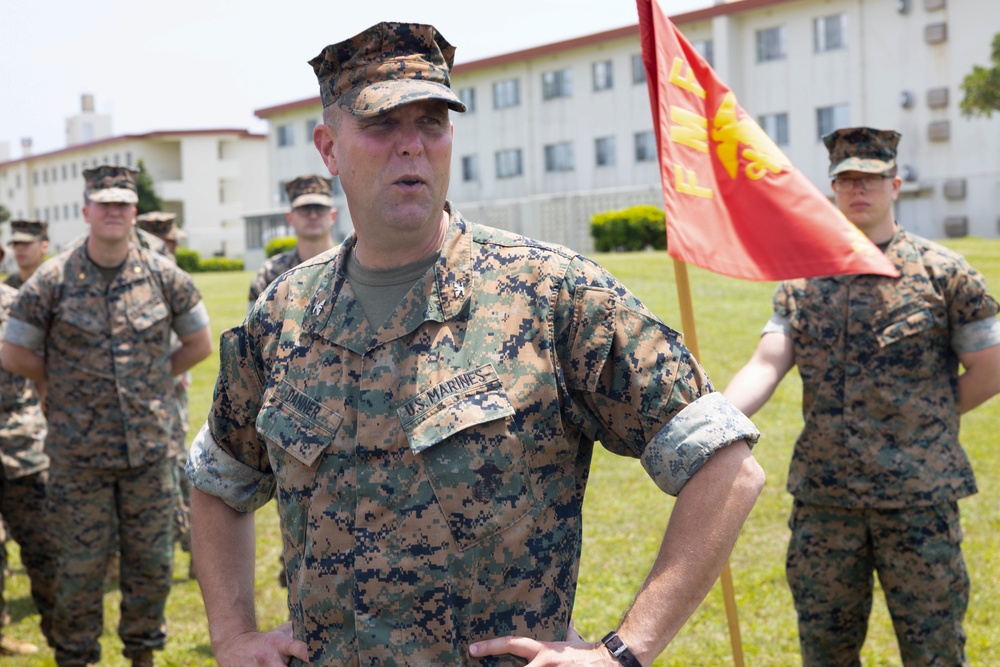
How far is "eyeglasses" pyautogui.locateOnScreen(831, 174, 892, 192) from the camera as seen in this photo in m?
4.91

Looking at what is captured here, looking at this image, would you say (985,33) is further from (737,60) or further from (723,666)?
(723,666)

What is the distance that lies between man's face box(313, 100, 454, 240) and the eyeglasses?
296cm

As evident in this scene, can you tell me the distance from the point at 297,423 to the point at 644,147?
37.1 meters

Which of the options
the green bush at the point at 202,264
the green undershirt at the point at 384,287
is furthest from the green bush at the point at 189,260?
the green undershirt at the point at 384,287

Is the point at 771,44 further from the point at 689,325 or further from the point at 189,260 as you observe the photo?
the point at 689,325

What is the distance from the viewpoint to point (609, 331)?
2.34 m

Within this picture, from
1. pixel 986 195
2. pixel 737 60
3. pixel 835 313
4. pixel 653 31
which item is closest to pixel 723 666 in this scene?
pixel 835 313

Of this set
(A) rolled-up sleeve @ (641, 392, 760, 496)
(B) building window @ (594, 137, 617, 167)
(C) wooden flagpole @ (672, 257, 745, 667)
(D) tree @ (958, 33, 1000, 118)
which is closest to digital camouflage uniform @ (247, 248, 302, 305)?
(C) wooden flagpole @ (672, 257, 745, 667)

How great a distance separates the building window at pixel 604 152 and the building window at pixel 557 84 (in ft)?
7.44

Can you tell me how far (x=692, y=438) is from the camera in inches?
89.9

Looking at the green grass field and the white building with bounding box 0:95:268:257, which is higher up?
the white building with bounding box 0:95:268:257

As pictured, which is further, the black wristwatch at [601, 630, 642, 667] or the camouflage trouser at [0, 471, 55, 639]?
the camouflage trouser at [0, 471, 55, 639]

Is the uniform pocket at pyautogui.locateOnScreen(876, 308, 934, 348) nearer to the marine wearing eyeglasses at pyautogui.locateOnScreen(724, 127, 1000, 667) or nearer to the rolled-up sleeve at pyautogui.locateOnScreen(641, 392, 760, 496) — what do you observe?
the marine wearing eyeglasses at pyautogui.locateOnScreen(724, 127, 1000, 667)

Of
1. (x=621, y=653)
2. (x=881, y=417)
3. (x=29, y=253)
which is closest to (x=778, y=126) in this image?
(x=29, y=253)
